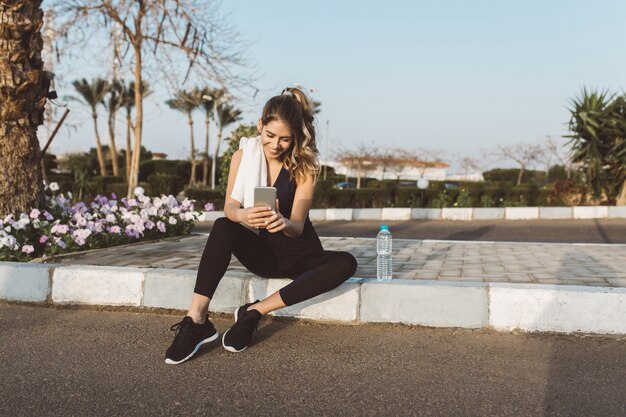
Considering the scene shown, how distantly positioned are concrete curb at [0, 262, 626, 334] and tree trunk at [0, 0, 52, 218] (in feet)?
5.89

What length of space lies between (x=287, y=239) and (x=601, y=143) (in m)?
14.5

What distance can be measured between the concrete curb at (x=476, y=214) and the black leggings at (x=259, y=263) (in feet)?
33.0

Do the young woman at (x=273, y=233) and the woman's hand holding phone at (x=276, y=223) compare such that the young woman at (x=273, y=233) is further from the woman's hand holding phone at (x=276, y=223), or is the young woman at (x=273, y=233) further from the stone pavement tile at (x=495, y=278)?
the stone pavement tile at (x=495, y=278)

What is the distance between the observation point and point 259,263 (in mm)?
3738

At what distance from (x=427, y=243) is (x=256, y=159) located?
14.0ft

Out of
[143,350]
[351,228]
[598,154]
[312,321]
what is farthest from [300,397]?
[598,154]

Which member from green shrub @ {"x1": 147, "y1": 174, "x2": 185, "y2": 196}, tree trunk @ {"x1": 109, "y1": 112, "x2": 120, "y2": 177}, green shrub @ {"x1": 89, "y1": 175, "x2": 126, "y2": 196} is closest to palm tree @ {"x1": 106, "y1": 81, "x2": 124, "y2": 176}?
tree trunk @ {"x1": 109, "y1": 112, "x2": 120, "y2": 177}

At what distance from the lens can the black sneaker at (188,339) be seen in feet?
9.50

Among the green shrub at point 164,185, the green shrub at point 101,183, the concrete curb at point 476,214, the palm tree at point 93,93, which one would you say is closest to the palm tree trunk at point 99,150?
the palm tree at point 93,93

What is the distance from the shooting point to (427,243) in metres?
7.37

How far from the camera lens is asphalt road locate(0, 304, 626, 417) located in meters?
2.32

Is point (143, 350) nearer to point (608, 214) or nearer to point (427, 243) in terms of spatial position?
point (427, 243)

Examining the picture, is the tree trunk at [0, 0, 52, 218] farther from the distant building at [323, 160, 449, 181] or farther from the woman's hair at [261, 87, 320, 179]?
the distant building at [323, 160, 449, 181]

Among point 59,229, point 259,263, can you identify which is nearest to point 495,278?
point 259,263
